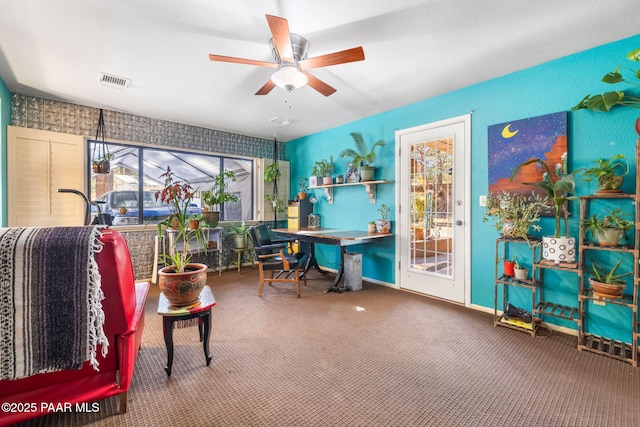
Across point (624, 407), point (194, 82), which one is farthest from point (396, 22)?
point (624, 407)

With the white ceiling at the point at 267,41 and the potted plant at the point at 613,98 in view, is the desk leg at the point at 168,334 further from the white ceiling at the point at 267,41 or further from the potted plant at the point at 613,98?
the potted plant at the point at 613,98

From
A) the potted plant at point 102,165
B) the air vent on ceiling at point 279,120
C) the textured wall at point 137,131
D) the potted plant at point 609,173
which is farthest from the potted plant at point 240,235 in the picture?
the potted plant at point 609,173

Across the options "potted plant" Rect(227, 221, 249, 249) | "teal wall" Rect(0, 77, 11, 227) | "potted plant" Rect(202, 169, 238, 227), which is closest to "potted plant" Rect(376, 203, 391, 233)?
"potted plant" Rect(227, 221, 249, 249)

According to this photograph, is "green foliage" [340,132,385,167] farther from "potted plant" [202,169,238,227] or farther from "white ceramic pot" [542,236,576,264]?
"white ceramic pot" [542,236,576,264]

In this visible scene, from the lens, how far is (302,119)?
448cm

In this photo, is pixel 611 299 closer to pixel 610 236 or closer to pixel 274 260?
pixel 610 236

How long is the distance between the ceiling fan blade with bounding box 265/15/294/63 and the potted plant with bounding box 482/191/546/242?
2340mm

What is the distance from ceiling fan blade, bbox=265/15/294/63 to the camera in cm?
174

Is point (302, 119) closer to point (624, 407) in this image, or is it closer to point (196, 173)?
point (196, 173)

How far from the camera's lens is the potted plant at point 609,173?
86.4 inches

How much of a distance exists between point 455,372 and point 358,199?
2900 mm

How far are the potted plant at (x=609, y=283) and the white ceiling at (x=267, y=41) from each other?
1858 mm

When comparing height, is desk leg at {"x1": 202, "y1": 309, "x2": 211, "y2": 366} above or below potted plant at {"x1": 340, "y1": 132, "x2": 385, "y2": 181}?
below

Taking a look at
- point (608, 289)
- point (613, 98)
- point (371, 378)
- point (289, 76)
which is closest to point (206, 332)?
point (371, 378)
